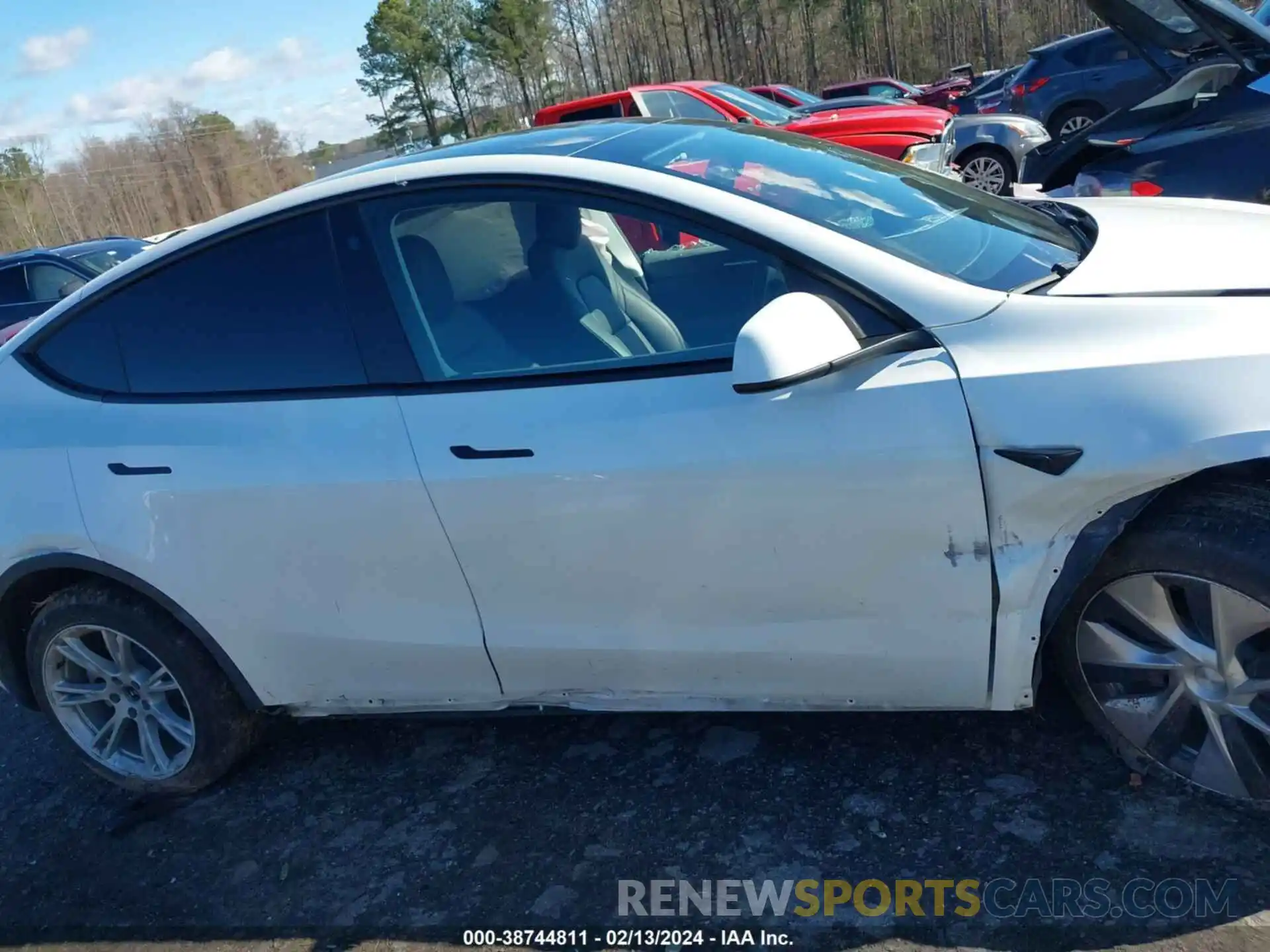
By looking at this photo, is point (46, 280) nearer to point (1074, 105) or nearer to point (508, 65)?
point (1074, 105)

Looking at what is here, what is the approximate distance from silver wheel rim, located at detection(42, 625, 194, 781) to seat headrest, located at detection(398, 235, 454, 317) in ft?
4.64

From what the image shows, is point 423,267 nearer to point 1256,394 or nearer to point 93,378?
point 93,378

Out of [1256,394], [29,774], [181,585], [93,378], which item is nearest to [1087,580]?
[1256,394]

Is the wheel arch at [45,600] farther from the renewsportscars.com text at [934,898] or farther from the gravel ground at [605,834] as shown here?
the renewsportscars.com text at [934,898]

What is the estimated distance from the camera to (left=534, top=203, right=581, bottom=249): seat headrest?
2.60 meters

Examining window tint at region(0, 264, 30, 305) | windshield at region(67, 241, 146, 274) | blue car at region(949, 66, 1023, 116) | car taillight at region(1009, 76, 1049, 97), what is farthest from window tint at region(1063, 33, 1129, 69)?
window tint at region(0, 264, 30, 305)

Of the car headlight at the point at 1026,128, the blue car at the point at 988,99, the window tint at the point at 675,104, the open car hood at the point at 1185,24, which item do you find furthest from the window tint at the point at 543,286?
the blue car at the point at 988,99

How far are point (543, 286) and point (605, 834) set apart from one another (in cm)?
144

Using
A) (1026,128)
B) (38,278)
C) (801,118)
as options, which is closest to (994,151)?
(1026,128)

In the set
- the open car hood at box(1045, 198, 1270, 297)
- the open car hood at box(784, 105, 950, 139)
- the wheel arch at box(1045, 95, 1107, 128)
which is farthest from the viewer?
the wheel arch at box(1045, 95, 1107, 128)

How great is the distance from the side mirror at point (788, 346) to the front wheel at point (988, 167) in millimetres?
10202

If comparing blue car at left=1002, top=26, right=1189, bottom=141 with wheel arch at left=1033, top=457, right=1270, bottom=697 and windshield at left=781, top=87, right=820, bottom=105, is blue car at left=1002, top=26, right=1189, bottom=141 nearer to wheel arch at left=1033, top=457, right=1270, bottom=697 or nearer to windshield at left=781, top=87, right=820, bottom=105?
windshield at left=781, top=87, right=820, bottom=105

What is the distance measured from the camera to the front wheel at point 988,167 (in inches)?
448

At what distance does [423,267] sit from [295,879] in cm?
169
